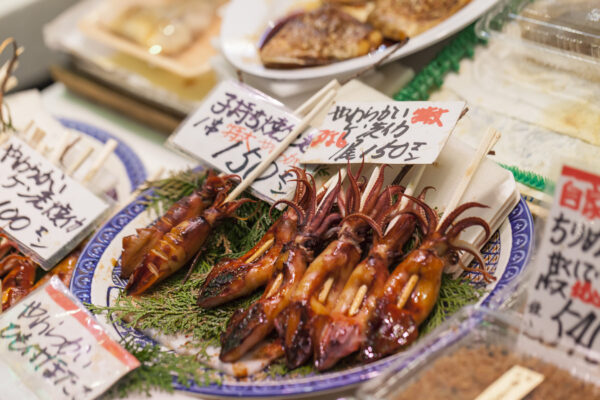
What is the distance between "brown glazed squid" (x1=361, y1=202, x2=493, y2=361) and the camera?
5.88 feet

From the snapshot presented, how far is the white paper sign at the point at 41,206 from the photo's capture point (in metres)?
2.60

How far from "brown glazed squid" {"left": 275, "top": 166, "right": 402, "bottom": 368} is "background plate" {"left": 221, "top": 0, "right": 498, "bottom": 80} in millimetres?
1106

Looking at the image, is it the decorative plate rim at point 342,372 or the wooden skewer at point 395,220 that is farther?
the wooden skewer at point 395,220

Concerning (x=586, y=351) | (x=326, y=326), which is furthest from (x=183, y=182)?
(x=586, y=351)

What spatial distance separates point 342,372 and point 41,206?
5.72 feet

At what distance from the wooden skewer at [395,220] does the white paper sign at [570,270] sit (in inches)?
21.1

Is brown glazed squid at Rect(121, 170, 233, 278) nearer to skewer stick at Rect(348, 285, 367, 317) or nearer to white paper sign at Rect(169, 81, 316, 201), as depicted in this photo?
white paper sign at Rect(169, 81, 316, 201)

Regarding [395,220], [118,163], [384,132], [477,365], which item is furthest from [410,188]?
[118,163]

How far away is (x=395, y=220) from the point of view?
82.0 inches

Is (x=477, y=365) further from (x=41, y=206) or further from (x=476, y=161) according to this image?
(x=41, y=206)

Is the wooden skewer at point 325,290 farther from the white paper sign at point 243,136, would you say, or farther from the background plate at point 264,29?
the background plate at point 264,29

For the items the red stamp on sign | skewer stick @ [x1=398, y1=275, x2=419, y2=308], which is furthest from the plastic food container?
the red stamp on sign

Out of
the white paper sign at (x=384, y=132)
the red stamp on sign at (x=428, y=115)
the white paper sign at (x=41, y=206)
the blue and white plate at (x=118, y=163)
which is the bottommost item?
the white paper sign at (x=41, y=206)

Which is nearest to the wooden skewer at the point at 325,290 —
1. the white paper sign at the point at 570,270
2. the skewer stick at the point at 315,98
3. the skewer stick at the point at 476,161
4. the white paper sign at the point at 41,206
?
the skewer stick at the point at 476,161
